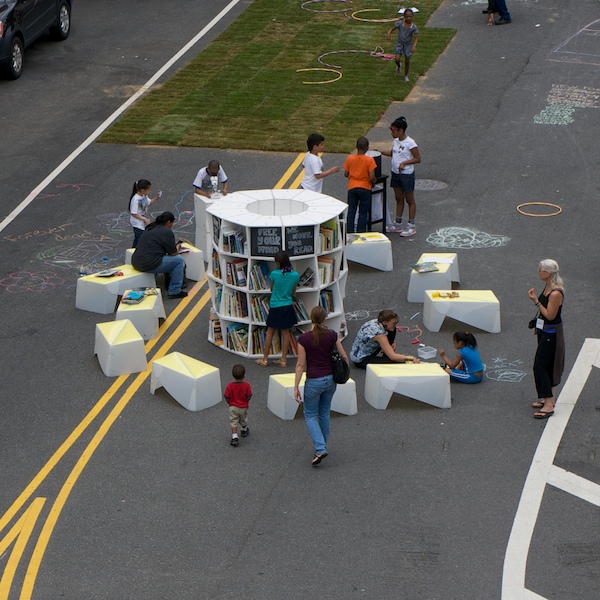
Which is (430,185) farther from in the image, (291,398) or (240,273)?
(291,398)

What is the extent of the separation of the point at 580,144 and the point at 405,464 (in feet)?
37.8

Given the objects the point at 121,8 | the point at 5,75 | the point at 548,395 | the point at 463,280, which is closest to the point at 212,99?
the point at 5,75

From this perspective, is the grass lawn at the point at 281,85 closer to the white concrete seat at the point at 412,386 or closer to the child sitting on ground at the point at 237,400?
the white concrete seat at the point at 412,386

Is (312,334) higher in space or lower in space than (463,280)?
higher

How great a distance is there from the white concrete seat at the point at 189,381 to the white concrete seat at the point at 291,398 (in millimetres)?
747

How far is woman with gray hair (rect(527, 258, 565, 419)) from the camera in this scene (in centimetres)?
1245

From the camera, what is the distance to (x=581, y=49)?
2683cm

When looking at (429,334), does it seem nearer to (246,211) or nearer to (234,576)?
(246,211)

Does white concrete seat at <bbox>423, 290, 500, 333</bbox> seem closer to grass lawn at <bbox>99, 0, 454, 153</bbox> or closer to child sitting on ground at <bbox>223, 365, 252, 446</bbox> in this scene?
child sitting on ground at <bbox>223, 365, 252, 446</bbox>

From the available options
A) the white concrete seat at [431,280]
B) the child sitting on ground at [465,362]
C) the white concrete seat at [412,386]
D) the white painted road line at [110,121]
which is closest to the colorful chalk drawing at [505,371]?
the child sitting on ground at [465,362]

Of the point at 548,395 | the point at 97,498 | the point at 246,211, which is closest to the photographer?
the point at 97,498

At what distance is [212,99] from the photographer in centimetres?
2466

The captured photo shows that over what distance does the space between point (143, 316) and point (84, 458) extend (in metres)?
3.19

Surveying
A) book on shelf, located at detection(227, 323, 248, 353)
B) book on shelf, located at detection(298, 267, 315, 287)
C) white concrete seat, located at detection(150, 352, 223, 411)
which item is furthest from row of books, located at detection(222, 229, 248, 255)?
white concrete seat, located at detection(150, 352, 223, 411)
